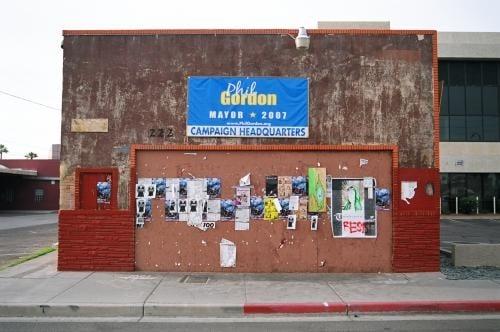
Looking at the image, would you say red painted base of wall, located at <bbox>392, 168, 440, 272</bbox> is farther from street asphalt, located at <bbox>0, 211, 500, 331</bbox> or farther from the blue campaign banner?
the blue campaign banner

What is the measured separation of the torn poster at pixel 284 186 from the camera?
1183 cm

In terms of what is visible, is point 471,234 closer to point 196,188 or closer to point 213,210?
point 213,210

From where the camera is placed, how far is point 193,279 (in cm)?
1088

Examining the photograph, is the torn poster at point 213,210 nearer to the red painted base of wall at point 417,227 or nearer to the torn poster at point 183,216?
the torn poster at point 183,216

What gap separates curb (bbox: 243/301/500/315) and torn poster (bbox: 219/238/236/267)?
3.05 metres

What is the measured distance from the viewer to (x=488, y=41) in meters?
36.0

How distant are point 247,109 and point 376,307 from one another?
17.3ft

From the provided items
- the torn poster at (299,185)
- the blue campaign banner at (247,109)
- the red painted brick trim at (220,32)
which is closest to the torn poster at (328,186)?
the torn poster at (299,185)

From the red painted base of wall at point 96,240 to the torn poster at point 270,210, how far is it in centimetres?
304

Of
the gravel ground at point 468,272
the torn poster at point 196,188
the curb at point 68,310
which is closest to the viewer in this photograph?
the curb at point 68,310

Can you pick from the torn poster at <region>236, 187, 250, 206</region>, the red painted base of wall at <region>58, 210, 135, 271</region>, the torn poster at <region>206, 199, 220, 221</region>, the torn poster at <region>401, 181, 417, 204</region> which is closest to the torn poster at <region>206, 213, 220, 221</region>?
the torn poster at <region>206, 199, 220, 221</region>

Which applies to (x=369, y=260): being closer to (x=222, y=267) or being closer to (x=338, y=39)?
(x=222, y=267)

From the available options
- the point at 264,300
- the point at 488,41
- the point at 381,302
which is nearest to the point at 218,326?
the point at 264,300

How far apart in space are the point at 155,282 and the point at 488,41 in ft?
110
